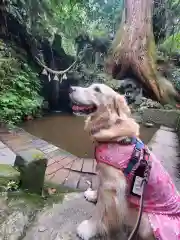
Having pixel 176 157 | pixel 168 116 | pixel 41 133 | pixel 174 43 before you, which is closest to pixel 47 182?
pixel 176 157

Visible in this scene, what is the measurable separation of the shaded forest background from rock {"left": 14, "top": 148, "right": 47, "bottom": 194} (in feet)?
12.3

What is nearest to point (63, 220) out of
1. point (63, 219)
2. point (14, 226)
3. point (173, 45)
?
point (63, 219)

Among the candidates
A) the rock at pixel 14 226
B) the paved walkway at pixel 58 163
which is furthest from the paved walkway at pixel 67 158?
the rock at pixel 14 226

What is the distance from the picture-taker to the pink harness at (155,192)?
66.9 inches

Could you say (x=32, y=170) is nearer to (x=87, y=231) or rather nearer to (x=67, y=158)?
(x=87, y=231)

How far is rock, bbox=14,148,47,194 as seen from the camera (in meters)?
2.44

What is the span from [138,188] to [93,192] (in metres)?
0.92

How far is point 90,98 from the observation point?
2.04 meters

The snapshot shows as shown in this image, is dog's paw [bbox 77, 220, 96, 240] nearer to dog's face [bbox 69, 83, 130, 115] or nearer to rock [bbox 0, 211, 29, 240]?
rock [bbox 0, 211, 29, 240]

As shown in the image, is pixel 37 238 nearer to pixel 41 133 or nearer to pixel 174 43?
pixel 41 133

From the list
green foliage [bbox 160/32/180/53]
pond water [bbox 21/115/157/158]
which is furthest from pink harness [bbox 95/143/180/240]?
green foliage [bbox 160/32/180/53]

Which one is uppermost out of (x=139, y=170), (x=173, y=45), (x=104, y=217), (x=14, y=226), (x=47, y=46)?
(x=173, y=45)

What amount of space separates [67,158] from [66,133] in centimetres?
210

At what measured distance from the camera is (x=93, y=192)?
2.57 meters
